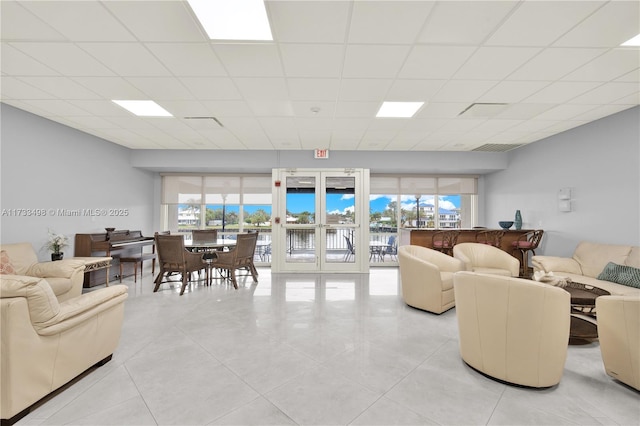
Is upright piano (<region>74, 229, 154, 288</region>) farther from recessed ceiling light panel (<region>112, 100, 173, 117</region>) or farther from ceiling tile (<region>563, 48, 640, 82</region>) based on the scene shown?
ceiling tile (<region>563, 48, 640, 82</region>)

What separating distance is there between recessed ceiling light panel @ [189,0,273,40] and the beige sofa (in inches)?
195

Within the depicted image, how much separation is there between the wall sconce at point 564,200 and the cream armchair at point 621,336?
360cm

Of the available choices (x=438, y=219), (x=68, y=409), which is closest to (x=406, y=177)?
(x=438, y=219)

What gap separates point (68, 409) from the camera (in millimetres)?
1871

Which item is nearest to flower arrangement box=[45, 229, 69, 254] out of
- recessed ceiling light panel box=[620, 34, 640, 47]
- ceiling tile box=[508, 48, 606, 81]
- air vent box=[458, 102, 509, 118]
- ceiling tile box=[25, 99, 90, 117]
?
ceiling tile box=[25, 99, 90, 117]

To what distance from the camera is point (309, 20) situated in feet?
7.34

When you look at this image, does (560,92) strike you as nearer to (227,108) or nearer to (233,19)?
(233,19)

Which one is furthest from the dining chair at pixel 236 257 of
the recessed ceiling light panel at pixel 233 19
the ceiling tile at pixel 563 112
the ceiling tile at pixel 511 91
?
the ceiling tile at pixel 563 112

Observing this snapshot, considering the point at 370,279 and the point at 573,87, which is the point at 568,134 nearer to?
the point at 573,87

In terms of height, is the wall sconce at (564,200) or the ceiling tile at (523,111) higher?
the ceiling tile at (523,111)

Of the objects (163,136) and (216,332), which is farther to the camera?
(163,136)

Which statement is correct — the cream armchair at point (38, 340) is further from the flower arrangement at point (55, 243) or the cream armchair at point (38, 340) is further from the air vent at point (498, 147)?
the air vent at point (498, 147)

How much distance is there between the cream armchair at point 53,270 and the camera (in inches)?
139

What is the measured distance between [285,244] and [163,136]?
343cm
